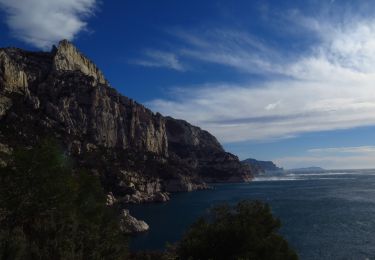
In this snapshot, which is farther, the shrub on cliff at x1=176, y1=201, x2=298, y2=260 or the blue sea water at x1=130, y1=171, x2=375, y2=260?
the blue sea water at x1=130, y1=171, x2=375, y2=260

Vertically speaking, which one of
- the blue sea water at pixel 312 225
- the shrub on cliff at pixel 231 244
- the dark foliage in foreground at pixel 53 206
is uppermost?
the dark foliage in foreground at pixel 53 206

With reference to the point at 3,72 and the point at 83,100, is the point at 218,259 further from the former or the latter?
the point at 83,100

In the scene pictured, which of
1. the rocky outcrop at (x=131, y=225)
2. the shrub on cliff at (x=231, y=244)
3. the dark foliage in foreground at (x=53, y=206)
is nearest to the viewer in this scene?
the dark foliage in foreground at (x=53, y=206)

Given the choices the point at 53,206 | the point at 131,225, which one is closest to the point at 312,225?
the point at 131,225

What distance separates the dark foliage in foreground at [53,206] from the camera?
28.7 m

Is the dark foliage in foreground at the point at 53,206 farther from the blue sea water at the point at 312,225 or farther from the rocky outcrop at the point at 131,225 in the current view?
the rocky outcrop at the point at 131,225

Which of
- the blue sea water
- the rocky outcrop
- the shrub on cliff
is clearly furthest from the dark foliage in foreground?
the rocky outcrop

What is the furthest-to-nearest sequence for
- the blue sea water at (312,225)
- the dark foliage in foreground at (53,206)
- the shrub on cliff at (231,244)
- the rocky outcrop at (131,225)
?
the rocky outcrop at (131,225), the blue sea water at (312,225), the shrub on cliff at (231,244), the dark foliage in foreground at (53,206)

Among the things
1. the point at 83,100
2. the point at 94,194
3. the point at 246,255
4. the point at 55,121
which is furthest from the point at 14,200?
the point at 83,100

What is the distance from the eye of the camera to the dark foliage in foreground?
28.7 m

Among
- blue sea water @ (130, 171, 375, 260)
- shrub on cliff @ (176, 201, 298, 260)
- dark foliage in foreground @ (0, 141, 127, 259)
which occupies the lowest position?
blue sea water @ (130, 171, 375, 260)

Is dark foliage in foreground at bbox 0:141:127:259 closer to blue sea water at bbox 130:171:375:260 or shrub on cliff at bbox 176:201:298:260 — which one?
shrub on cliff at bbox 176:201:298:260

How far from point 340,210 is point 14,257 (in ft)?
366

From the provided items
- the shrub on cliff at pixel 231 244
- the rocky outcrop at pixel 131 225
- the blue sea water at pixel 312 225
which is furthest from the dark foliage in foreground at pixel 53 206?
the rocky outcrop at pixel 131 225
